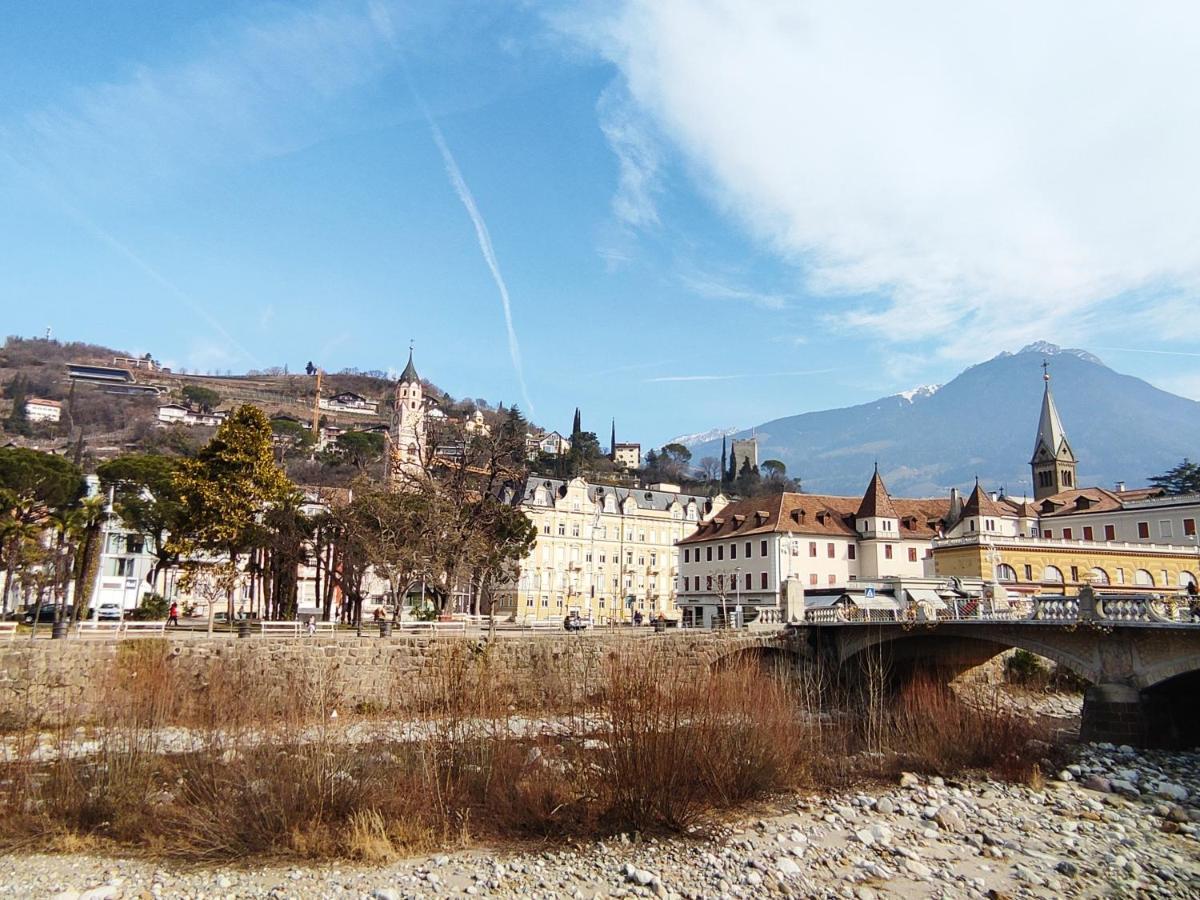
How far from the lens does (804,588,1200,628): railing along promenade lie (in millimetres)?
26125

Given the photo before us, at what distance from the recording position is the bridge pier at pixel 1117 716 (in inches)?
1027

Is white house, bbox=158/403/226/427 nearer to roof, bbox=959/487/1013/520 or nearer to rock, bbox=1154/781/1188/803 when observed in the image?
roof, bbox=959/487/1013/520

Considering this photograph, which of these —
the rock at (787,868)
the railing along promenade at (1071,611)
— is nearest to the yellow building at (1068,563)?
the railing along promenade at (1071,611)

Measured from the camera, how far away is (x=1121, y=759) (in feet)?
80.3

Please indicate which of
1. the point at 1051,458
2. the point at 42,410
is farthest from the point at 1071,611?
the point at 42,410

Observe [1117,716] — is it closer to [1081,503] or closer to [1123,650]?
[1123,650]

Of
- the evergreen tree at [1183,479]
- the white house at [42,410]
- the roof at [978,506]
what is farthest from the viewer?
the white house at [42,410]

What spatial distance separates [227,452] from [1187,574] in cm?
6633

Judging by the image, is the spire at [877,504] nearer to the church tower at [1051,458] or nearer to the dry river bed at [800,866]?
the church tower at [1051,458]

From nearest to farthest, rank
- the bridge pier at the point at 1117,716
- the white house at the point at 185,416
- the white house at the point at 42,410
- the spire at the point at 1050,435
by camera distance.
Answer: the bridge pier at the point at 1117,716
the spire at the point at 1050,435
the white house at the point at 42,410
the white house at the point at 185,416

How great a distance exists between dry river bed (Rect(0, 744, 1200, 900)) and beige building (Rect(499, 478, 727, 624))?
6823cm

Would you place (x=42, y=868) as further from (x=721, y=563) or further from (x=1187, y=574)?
A: (x=1187, y=574)

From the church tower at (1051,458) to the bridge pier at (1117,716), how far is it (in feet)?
247

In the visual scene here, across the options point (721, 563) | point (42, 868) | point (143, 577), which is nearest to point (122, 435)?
point (143, 577)
